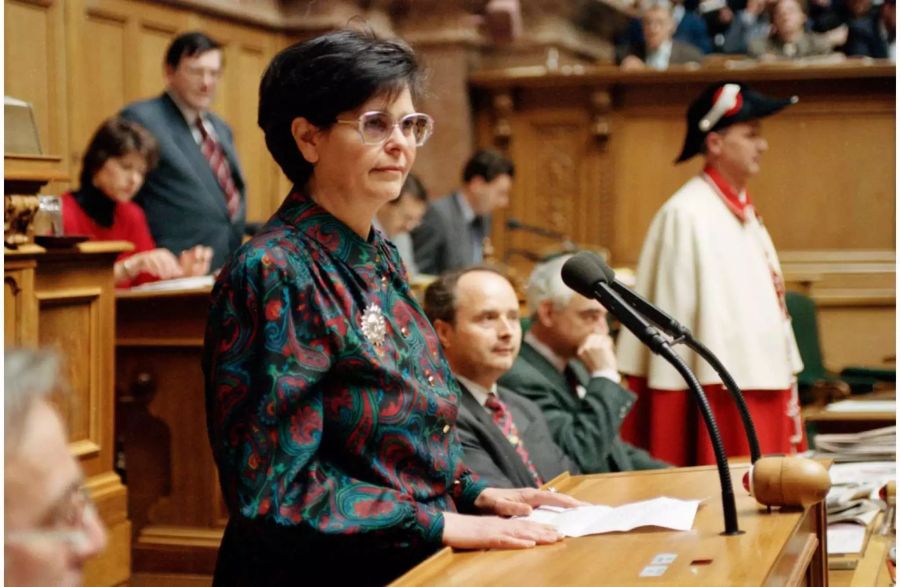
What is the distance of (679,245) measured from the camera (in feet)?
13.9

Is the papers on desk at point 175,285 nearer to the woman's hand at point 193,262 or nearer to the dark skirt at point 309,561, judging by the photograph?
the woman's hand at point 193,262

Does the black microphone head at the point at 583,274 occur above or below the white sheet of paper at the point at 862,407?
above

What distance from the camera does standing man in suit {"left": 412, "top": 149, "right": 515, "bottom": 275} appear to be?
6555mm

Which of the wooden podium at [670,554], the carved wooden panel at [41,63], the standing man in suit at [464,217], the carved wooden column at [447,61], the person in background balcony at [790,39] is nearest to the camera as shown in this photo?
the wooden podium at [670,554]

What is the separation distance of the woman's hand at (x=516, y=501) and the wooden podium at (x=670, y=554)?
125 millimetres

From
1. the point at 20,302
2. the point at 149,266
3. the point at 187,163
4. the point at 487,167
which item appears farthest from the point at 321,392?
the point at 487,167

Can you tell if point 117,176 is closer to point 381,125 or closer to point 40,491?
point 381,125

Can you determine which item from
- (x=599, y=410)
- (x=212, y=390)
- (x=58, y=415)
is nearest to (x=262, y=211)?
(x=599, y=410)

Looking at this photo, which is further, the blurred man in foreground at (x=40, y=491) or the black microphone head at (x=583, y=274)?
the black microphone head at (x=583, y=274)

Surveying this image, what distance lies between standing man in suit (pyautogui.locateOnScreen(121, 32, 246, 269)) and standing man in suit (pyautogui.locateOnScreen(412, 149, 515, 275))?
173 cm

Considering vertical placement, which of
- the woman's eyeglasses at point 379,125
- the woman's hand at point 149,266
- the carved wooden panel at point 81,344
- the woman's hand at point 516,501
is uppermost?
the woman's eyeglasses at point 379,125

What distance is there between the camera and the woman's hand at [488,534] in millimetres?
1842

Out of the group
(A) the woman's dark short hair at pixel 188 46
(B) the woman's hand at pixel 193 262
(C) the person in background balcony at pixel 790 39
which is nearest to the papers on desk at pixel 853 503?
(B) the woman's hand at pixel 193 262

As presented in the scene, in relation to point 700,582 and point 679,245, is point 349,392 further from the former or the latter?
point 679,245
